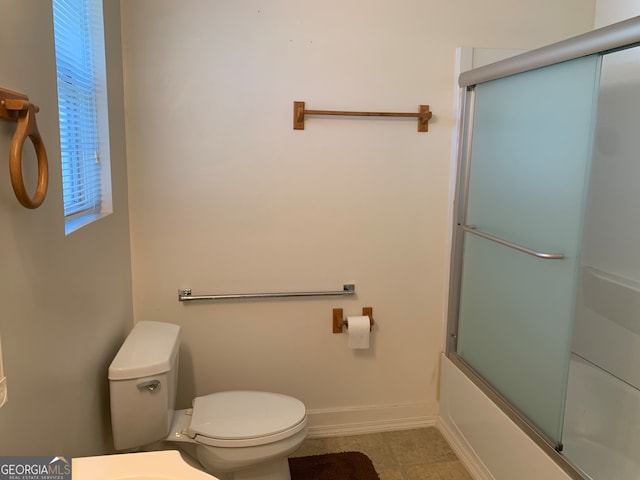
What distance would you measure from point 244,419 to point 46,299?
→ 913 mm

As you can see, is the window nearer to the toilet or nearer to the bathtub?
the toilet

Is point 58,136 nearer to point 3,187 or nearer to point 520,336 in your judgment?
point 3,187

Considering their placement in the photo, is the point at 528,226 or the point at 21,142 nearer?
the point at 21,142

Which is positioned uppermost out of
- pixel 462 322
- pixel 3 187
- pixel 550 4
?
pixel 550 4

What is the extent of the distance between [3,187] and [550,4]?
2382 millimetres

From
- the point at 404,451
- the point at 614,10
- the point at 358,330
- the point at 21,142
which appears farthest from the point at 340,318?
the point at 614,10

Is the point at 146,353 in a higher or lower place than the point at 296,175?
lower

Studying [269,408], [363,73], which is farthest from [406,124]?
[269,408]

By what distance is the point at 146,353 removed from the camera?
5.83 ft

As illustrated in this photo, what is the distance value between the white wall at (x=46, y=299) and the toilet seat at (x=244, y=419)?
1.17 ft

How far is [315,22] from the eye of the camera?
2.19 m

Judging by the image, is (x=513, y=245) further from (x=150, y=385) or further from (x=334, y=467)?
(x=150, y=385)

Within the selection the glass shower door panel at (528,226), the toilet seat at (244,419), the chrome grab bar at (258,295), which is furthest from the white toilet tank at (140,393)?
the glass shower door panel at (528,226)

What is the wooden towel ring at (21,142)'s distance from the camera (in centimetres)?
96
